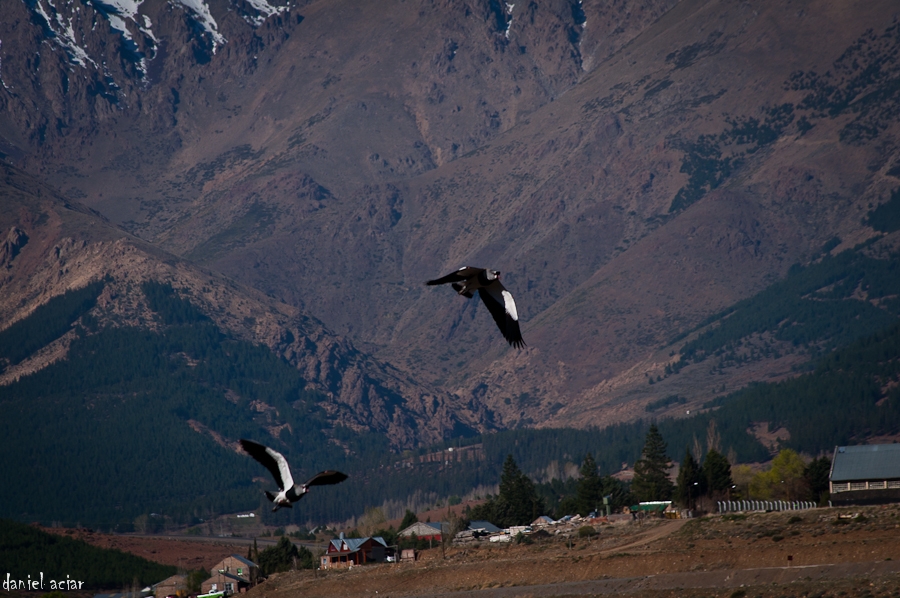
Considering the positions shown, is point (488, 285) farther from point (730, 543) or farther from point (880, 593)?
point (730, 543)

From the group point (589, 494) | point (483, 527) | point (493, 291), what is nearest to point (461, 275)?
point (493, 291)

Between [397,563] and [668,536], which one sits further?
[397,563]

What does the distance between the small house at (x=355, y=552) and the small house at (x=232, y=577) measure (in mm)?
8488

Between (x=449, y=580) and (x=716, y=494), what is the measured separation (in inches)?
1646

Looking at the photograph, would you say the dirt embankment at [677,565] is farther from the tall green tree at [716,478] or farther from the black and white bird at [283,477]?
the black and white bird at [283,477]

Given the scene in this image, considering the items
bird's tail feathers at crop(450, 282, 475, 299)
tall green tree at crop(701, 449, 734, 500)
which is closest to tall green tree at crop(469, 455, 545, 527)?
tall green tree at crop(701, 449, 734, 500)

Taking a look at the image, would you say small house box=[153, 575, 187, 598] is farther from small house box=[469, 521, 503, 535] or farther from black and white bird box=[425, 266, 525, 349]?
black and white bird box=[425, 266, 525, 349]

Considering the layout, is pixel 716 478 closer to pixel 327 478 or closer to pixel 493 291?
pixel 493 291

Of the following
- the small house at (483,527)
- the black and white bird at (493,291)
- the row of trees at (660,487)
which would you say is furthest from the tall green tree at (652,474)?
the black and white bird at (493,291)

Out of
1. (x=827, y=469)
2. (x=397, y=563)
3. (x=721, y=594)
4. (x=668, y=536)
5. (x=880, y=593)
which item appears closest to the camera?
(x=880, y=593)

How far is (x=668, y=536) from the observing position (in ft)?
418

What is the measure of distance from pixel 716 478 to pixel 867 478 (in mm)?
29787

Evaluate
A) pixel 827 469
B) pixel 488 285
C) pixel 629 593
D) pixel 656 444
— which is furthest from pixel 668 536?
pixel 488 285

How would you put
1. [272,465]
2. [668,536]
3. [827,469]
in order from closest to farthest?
[272,465]
[668,536]
[827,469]
